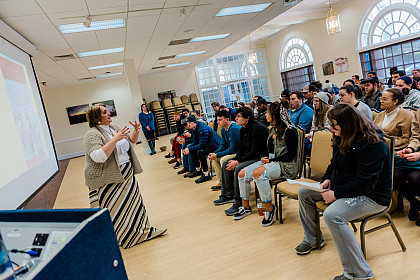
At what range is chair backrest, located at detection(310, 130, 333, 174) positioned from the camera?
9.93ft

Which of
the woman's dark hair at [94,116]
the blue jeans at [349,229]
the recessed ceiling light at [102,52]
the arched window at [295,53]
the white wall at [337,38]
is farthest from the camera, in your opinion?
the arched window at [295,53]

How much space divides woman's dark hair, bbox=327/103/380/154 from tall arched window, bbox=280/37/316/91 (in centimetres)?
1313

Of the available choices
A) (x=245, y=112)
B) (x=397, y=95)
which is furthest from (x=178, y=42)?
(x=397, y=95)

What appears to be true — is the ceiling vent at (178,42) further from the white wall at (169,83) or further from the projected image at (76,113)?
the white wall at (169,83)

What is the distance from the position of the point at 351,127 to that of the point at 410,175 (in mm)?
958

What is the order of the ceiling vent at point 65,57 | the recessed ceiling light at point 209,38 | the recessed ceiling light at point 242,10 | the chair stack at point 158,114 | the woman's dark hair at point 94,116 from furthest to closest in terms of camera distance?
the chair stack at point 158,114 < the recessed ceiling light at point 209,38 < the ceiling vent at point 65,57 < the recessed ceiling light at point 242,10 < the woman's dark hair at point 94,116

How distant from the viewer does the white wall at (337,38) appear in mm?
11672

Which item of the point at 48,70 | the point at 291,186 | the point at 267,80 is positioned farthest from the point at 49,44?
the point at 267,80

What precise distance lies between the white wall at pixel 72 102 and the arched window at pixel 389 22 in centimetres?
1006

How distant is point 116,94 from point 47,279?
14.9m

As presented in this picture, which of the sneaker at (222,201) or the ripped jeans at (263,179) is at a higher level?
the ripped jeans at (263,179)

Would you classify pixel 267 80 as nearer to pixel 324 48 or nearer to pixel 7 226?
pixel 324 48

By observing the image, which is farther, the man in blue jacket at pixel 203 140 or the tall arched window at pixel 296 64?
the tall arched window at pixel 296 64

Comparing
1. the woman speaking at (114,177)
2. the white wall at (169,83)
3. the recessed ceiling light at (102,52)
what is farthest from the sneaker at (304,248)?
the white wall at (169,83)
